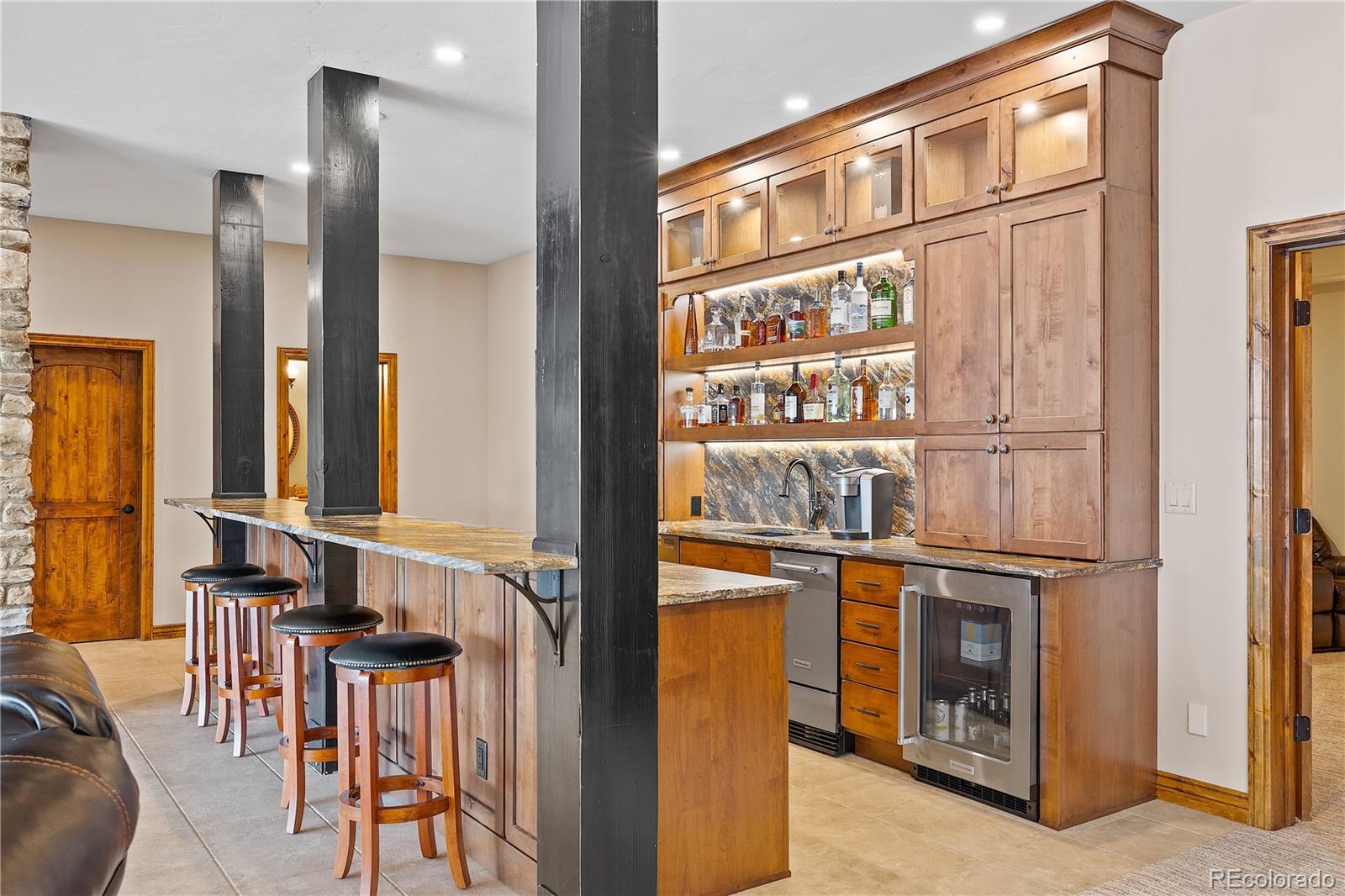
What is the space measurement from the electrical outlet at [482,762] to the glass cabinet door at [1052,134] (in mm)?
2832

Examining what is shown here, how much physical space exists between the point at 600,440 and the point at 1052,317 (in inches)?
85.5

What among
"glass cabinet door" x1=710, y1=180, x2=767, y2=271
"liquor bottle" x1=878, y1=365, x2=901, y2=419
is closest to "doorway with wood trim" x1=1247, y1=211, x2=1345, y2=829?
"liquor bottle" x1=878, y1=365, x2=901, y2=419

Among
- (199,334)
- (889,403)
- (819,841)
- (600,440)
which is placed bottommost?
(819,841)

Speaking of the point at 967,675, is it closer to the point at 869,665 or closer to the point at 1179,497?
the point at 869,665

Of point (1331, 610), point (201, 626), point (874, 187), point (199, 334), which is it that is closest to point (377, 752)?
point (201, 626)

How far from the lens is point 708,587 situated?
282 centimetres

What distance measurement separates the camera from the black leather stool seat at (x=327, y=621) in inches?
132

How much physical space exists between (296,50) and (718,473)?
3.14 meters

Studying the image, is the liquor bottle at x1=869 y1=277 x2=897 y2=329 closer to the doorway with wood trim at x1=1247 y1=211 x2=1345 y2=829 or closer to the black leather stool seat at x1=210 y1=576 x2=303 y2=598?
the doorway with wood trim at x1=1247 y1=211 x2=1345 y2=829

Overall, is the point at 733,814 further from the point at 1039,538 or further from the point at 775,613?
the point at 1039,538

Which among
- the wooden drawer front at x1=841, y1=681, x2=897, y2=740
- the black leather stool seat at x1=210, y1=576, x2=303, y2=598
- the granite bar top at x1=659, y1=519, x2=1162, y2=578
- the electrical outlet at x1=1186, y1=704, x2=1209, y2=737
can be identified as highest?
the granite bar top at x1=659, y1=519, x2=1162, y2=578

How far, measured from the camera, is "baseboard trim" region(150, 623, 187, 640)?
704 cm

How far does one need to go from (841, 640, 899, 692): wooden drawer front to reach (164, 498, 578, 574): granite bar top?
167 centimetres

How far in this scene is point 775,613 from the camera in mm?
2961
